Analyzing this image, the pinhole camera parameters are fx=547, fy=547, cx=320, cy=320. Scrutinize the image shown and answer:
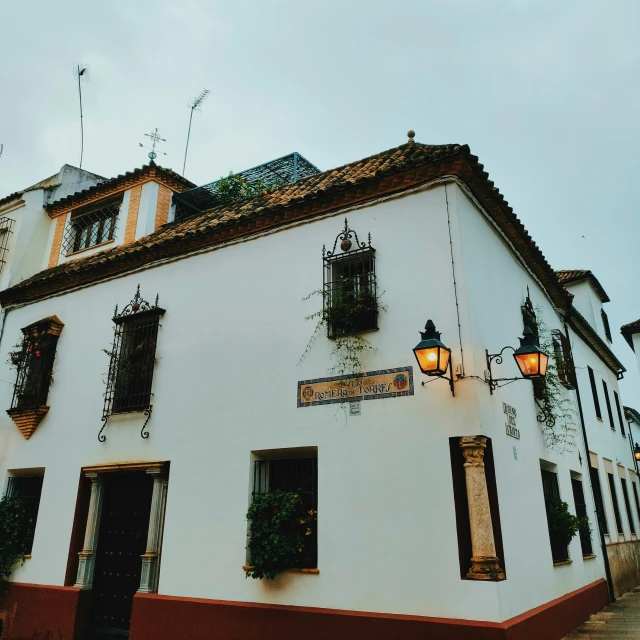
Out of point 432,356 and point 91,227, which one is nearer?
point 432,356

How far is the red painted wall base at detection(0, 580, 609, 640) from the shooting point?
5.96 meters

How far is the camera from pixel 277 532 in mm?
6980

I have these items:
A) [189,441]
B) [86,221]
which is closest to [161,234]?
[86,221]

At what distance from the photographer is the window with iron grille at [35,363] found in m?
10.8

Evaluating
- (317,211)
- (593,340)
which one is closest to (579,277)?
(593,340)

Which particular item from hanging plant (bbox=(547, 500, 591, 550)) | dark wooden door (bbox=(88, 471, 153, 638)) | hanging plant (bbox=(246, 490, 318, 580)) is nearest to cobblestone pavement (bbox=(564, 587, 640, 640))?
hanging plant (bbox=(547, 500, 591, 550))

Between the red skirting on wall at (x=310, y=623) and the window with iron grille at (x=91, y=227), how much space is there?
809 centimetres

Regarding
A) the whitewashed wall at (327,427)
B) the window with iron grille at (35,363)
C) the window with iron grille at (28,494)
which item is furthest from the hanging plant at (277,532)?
the window with iron grille at (35,363)

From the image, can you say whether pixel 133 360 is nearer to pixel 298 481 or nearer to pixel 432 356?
pixel 298 481

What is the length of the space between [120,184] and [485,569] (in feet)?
36.3

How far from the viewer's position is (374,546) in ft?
21.5

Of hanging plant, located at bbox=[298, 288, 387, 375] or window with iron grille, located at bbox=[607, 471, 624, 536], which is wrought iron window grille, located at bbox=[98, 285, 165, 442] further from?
window with iron grille, located at bbox=[607, 471, 624, 536]

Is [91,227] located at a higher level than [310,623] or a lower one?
higher

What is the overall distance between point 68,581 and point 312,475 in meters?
4.87
